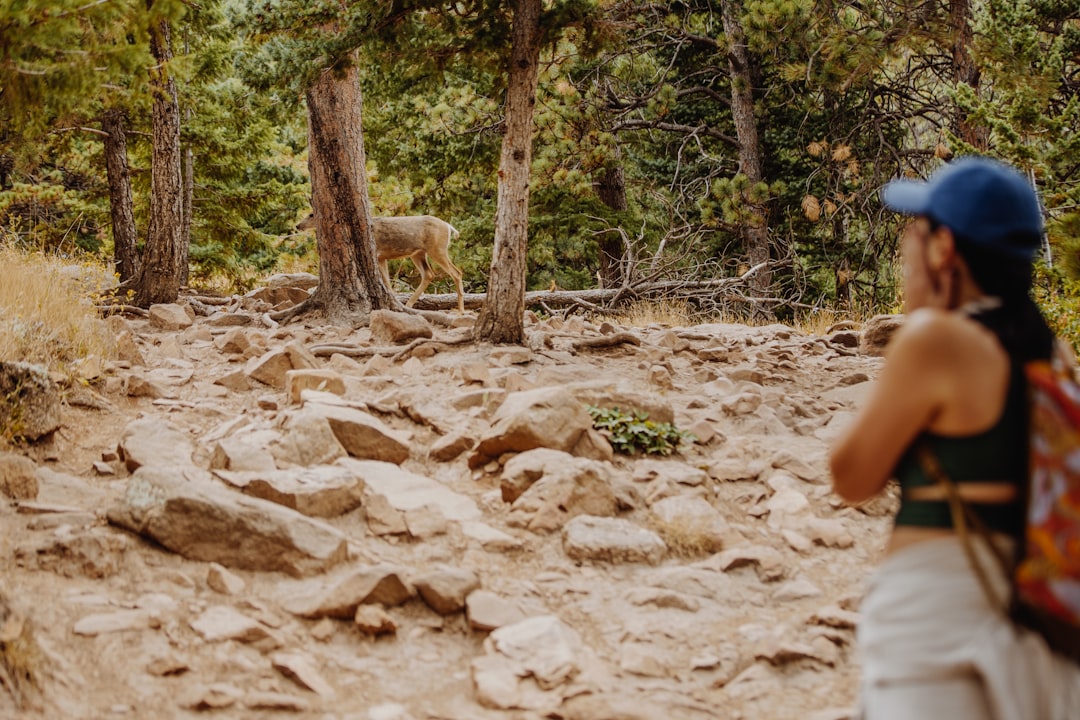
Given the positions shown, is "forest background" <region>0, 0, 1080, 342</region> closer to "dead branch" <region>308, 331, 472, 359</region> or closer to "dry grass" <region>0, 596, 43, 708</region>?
"dead branch" <region>308, 331, 472, 359</region>

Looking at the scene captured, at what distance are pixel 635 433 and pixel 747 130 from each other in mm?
12866

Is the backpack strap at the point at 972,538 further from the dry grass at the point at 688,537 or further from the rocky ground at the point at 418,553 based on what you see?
the dry grass at the point at 688,537

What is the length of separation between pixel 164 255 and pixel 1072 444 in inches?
501

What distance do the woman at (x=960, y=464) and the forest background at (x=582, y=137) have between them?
5166 millimetres

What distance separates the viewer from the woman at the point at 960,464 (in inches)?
73.5

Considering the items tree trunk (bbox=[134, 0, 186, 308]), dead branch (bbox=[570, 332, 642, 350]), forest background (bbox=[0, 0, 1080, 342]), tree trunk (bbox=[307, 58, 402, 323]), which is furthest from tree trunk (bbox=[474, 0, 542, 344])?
tree trunk (bbox=[134, 0, 186, 308])

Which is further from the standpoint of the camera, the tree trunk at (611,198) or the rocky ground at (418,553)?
the tree trunk at (611,198)

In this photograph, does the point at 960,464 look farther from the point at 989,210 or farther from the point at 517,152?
the point at 517,152

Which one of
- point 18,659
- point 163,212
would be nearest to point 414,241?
point 163,212

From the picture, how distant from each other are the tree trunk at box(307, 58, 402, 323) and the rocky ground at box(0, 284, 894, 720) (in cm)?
286

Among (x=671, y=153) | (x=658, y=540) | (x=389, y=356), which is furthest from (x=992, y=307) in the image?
(x=671, y=153)

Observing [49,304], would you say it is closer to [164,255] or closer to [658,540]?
[164,255]

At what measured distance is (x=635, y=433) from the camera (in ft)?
23.8

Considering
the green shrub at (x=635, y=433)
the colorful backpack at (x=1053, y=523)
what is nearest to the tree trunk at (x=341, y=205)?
the green shrub at (x=635, y=433)
